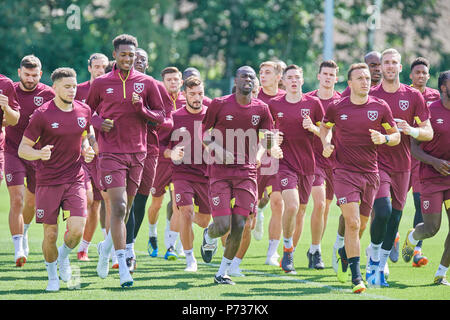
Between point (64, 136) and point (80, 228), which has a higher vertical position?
point (64, 136)

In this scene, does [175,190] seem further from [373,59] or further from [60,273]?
[373,59]

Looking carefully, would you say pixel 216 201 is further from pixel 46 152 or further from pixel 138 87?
pixel 46 152

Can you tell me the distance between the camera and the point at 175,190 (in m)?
11.4

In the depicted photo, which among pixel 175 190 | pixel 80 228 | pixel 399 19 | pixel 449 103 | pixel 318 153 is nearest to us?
pixel 80 228

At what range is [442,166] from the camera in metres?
10.0

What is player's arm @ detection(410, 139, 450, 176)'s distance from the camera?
10.0 metres

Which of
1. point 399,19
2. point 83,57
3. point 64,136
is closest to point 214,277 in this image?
point 64,136

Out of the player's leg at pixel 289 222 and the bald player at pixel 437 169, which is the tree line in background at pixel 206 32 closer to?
the player's leg at pixel 289 222

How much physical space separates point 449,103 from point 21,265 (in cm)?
581

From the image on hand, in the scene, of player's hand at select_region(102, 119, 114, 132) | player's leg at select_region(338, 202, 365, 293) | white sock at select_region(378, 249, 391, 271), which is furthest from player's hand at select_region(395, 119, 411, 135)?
player's hand at select_region(102, 119, 114, 132)

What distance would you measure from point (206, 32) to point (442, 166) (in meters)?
26.7

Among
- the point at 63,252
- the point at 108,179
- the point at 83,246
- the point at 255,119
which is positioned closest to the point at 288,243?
the point at 255,119

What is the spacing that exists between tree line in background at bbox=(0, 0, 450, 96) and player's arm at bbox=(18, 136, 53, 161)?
75.1 feet

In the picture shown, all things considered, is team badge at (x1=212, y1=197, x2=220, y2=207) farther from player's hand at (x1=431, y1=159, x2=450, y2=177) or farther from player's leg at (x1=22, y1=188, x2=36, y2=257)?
player's leg at (x1=22, y1=188, x2=36, y2=257)
